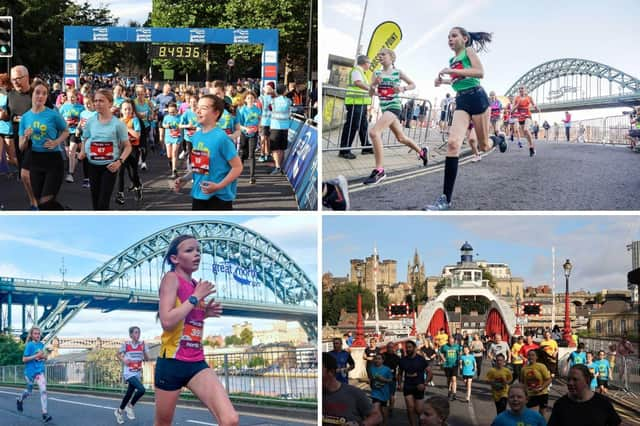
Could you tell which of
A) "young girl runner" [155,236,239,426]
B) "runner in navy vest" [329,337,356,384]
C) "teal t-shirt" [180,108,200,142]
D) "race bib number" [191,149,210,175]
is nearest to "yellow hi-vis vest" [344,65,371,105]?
"race bib number" [191,149,210,175]

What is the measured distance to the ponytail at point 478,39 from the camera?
22.2ft

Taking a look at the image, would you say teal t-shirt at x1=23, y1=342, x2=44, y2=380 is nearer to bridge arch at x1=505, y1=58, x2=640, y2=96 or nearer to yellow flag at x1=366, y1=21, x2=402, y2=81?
yellow flag at x1=366, y1=21, x2=402, y2=81

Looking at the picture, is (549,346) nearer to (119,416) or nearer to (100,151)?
(119,416)

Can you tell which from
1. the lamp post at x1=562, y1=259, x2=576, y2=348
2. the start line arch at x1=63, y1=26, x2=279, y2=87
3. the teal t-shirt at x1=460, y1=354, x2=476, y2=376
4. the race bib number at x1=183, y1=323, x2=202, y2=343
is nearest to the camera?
the race bib number at x1=183, y1=323, x2=202, y2=343

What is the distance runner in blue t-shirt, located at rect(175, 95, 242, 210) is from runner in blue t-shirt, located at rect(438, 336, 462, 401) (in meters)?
2.22

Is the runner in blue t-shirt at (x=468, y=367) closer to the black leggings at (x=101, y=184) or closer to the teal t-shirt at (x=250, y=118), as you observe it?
the black leggings at (x=101, y=184)

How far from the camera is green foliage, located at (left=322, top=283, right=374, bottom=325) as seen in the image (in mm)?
6809

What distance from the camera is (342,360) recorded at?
22.1ft

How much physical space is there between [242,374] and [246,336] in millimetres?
284

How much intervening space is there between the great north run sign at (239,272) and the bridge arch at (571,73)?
2416 mm

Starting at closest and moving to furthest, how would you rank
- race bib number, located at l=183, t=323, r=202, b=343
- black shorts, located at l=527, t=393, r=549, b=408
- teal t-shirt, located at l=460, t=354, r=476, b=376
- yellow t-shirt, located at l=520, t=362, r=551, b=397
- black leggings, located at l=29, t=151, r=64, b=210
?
race bib number, located at l=183, t=323, r=202, b=343, black shorts, located at l=527, t=393, r=549, b=408, yellow t-shirt, located at l=520, t=362, r=551, b=397, teal t-shirt, located at l=460, t=354, r=476, b=376, black leggings, located at l=29, t=151, r=64, b=210

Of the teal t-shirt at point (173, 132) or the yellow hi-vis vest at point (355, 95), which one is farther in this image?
the teal t-shirt at point (173, 132)

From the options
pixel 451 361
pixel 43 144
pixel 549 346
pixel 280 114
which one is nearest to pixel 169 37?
pixel 280 114

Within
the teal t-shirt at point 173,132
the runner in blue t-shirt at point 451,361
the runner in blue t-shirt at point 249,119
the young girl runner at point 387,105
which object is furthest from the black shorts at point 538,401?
the teal t-shirt at point 173,132
